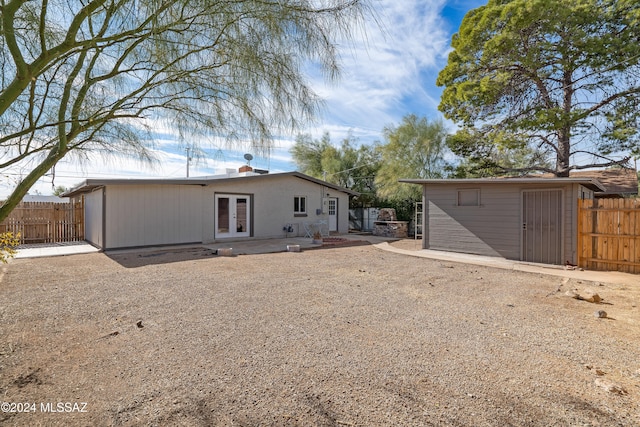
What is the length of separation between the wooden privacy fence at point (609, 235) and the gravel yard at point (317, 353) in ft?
6.42

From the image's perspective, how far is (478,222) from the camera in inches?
396

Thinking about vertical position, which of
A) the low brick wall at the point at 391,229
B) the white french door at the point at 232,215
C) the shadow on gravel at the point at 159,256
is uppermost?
the white french door at the point at 232,215

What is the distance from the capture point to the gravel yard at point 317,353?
238 centimetres

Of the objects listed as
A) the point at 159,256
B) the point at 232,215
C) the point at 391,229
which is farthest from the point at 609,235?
the point at 232,215

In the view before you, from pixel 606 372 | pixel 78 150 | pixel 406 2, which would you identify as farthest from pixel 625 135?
pixel 78 150

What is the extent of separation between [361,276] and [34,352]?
215 inches

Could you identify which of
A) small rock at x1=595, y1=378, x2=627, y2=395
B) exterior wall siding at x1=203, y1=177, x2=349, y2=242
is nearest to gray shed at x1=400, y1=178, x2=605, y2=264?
small rock at x1=595, y1=378, x2=627, y2=395

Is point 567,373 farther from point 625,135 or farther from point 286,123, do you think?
point 625,135

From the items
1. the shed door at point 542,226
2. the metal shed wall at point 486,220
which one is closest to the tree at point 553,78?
the metal shed wall at point 486,220

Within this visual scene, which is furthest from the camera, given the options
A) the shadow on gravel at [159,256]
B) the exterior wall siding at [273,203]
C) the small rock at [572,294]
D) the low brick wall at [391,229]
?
the low brick wall at [391,229]

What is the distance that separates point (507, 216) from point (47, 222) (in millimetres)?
17108

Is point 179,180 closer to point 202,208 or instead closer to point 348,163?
point 202,208

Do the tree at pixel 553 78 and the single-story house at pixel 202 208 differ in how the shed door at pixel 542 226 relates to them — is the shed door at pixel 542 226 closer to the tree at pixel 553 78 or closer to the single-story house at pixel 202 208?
the tree at pixel 553 78

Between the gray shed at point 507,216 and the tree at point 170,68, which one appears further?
the gray shed at point 507,216
